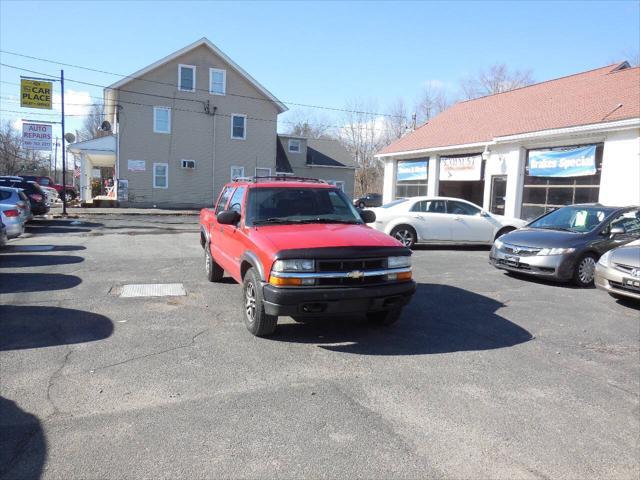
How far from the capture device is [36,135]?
24891 mm

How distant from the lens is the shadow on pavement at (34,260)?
9953mm

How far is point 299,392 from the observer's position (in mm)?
4059

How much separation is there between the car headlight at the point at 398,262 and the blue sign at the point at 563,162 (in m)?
12.1

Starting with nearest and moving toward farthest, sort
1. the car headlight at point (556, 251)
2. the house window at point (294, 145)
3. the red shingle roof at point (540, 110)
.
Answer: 1. the car headlight at point (556, 251)
2. the red shingle roof at point (540, 110)
3. the house window at point (294, 145)

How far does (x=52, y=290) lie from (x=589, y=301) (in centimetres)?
850

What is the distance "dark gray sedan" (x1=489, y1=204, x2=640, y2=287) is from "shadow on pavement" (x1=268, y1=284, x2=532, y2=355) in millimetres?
2365

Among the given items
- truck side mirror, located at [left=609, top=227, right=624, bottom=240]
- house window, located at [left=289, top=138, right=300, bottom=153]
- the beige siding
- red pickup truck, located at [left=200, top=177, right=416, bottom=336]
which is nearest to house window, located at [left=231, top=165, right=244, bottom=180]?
the beige siding

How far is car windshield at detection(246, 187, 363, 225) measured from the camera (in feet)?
20.2

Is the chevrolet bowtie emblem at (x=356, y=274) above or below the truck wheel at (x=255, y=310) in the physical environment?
above

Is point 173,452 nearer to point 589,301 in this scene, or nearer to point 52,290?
point 52,290

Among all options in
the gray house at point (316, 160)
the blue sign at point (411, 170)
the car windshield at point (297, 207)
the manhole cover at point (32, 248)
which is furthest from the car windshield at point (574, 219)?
the gray house at point (316, 160)

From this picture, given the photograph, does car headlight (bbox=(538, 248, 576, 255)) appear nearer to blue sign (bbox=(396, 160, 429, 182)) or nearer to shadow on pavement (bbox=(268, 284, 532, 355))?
shadow on pavement (bbox=(268, 284, 532, 355))

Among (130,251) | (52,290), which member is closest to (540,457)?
(52,290)

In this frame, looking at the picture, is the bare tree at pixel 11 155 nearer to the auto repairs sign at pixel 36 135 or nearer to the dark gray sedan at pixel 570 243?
the auto repairs sign at pixel 36 135
